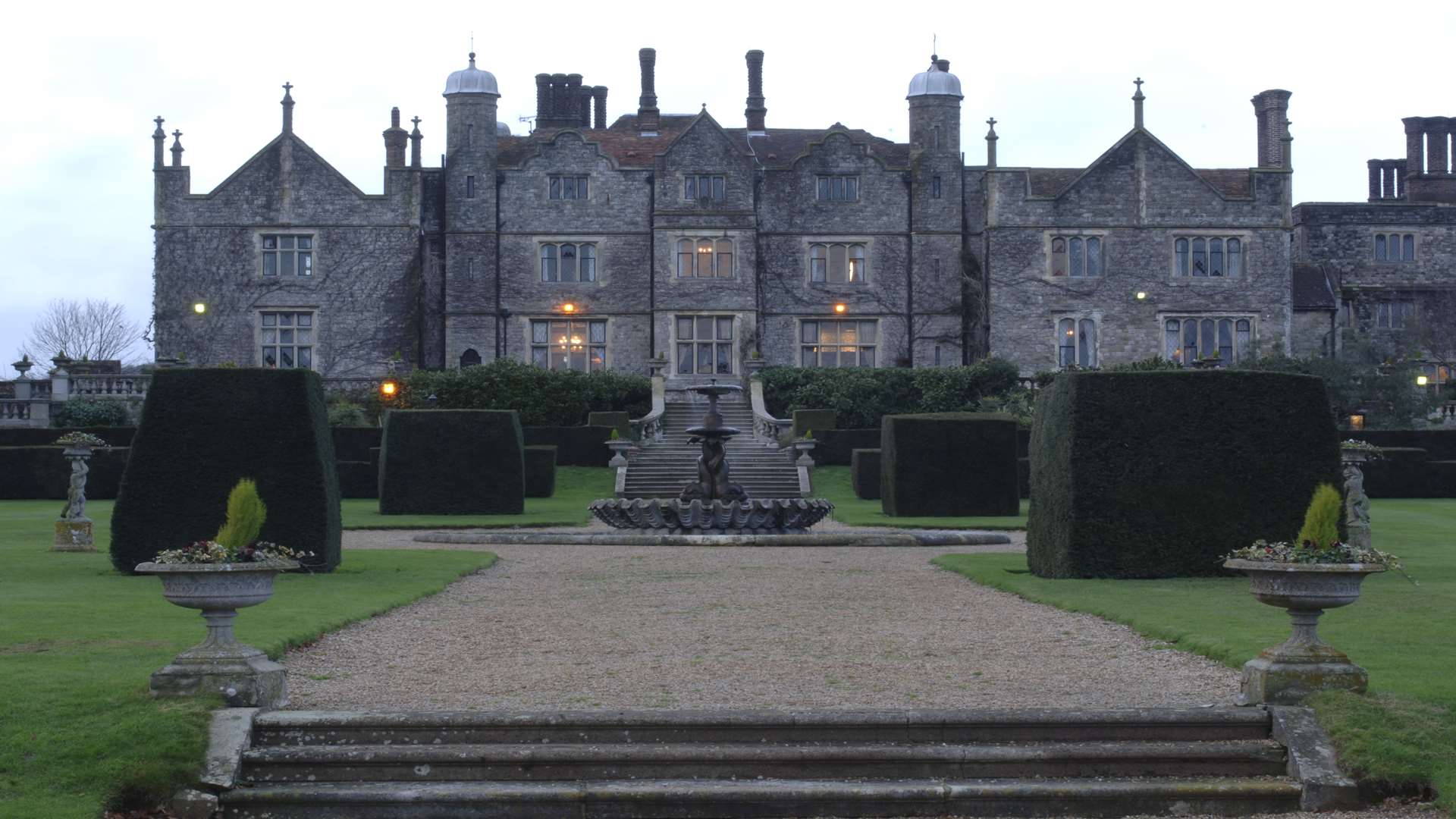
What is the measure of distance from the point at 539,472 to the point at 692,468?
124 inches

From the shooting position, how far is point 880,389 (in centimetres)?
4159

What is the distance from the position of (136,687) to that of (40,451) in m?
24.2

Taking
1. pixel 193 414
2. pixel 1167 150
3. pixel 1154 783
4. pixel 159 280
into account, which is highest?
pixel 1167 150

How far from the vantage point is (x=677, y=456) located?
1388 inches

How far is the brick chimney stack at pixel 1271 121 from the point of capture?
4669 cm

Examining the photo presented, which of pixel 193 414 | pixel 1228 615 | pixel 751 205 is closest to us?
pixel 1228 615

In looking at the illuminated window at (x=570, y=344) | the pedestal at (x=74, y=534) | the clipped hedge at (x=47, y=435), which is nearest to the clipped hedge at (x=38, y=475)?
the clipped hedge at (x=47, y=435)

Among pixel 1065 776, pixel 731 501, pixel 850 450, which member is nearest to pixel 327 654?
pixel 1065 776

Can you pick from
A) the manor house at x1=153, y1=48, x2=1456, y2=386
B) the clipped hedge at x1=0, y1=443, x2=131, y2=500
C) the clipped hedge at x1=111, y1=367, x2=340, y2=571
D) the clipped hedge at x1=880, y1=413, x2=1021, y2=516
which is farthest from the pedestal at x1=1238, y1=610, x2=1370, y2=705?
the manor house at x1=153, y1=48, x2=1456, y2=386

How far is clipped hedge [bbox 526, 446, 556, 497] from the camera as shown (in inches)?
1296

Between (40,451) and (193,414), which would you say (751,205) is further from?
(193,414)

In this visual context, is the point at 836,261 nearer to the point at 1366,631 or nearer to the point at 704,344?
the point at 704,344

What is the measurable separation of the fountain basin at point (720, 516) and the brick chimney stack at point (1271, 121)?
27.4 metres

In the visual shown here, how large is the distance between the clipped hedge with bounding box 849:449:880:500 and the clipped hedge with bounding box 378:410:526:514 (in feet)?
24.7
